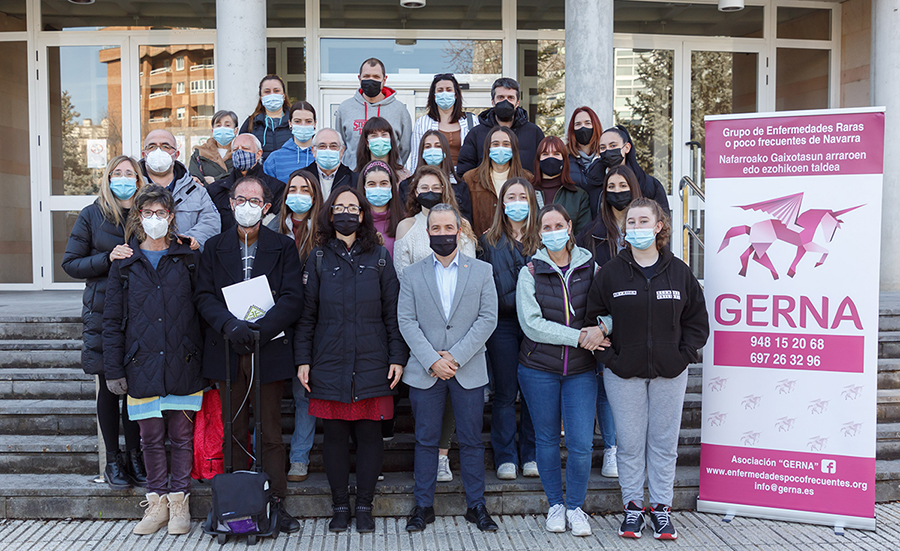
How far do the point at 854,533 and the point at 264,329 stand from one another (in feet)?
12.0

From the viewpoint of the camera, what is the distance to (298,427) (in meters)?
4.29

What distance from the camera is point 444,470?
14.1 feet

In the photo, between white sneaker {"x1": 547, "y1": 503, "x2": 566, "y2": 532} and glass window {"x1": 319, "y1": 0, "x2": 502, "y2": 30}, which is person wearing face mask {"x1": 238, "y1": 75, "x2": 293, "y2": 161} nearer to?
white sneaker {"x1": 547, "y1": 503, "x2": 566, "y2": 532}

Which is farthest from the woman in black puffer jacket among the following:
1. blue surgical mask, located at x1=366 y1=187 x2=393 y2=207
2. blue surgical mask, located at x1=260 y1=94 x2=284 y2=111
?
blue surgical mask, located at x1=260 y1=94 x2=284 y2=111

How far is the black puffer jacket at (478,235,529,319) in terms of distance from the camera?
165 inches

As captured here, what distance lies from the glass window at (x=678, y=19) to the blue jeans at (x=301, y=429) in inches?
305

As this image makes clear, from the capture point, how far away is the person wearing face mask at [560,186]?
4.72 m

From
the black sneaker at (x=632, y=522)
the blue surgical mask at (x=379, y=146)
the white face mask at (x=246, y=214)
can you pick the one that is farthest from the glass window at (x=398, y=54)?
the black sneaker at (x=632, y=522)

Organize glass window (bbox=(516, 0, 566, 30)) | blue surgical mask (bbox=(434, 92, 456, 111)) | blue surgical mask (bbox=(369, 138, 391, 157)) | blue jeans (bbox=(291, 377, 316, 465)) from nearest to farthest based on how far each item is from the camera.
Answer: blue jeans (bbox=(291, 377, 316, 465)), blue surgical mask (bbox=(369, 138, 391, 157)), blue surgical mask (bbox=(434, 92, 456, 111)), glass window (bbox=(516, 0, 566, 30))

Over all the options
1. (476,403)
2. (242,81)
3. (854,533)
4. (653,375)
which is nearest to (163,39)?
(242,81)

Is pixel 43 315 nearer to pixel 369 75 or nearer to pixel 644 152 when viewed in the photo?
pixel 369 75

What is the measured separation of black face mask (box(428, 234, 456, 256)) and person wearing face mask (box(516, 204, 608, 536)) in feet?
1.50

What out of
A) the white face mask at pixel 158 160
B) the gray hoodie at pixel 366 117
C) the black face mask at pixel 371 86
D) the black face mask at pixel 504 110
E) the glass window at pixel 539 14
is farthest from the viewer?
the glass window at pixel 539 14

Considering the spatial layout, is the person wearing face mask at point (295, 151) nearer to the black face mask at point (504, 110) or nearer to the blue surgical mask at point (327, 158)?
the blue surgical mask at point (327, 158)
